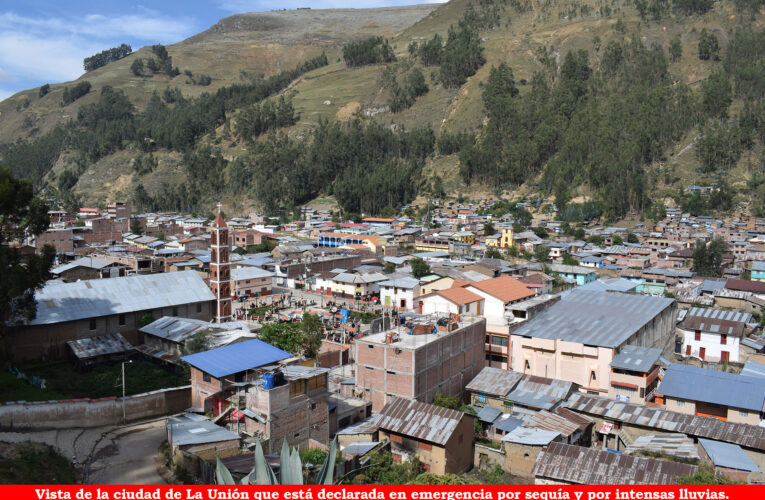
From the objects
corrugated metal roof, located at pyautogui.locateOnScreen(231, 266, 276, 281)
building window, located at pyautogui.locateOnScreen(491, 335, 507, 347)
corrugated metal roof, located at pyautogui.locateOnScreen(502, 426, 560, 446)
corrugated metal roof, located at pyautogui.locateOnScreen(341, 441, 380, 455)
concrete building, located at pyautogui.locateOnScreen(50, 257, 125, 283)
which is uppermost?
concrete building, located at pyautogui.locateOnScreen(50, 257, 125, 283)

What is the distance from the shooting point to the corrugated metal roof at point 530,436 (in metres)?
15.8

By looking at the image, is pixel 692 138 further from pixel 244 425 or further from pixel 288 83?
pixel 288 83

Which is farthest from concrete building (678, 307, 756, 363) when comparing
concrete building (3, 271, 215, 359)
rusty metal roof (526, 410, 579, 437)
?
concrete building (3, 271, 215, 359)

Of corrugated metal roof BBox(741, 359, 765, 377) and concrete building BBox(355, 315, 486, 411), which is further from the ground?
concrete building BBox(355, 315, 486, 411)

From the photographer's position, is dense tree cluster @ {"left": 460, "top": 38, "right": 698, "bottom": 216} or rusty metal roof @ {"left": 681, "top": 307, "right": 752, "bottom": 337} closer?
rusty metal roof @ {"left": 681, "top": 307, "right": 752, "bottom": 337}

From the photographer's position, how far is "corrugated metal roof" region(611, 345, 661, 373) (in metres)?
20.5

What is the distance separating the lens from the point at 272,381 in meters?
15.0

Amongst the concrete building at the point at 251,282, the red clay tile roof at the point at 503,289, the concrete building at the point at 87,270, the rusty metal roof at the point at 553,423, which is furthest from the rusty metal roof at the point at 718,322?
the concrete building at the point at 87,270

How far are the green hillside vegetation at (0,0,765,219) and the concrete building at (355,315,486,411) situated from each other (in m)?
54.9

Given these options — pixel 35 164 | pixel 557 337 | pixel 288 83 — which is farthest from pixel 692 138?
pixel 35 164

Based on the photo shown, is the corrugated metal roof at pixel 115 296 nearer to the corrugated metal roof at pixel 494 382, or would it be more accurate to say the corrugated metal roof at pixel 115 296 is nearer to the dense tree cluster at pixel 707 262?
the corrugated metal roof at pixel 494 382

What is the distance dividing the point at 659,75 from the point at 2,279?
9681 centimetres

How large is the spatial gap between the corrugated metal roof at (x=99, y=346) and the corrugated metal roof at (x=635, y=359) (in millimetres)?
19931

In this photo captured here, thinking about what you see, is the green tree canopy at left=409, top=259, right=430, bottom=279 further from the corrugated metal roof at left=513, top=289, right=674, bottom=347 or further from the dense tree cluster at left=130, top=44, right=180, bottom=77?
the dense tree cluster at left=130, top=44, right=180, bottom=77
